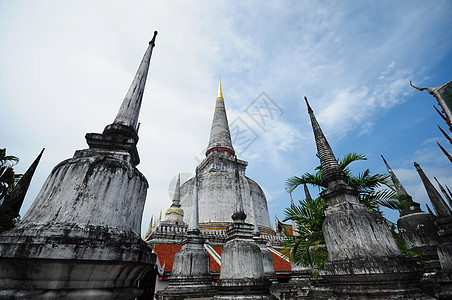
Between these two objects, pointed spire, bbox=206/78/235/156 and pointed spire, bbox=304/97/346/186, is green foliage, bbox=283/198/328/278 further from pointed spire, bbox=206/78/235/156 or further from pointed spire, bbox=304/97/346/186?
pointed spire, bbox=206/78/235/156

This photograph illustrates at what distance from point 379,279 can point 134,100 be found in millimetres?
4739

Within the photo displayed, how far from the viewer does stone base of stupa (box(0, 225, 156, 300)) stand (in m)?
1.50

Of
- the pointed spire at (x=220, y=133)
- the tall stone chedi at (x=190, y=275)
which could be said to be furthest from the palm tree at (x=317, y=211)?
the pointed spire at (x=220, y=133)

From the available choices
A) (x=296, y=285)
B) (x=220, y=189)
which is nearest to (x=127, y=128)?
(x=296, y=285)

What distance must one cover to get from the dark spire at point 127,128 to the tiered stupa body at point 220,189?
18.5 meters

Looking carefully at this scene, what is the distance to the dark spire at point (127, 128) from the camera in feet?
8.64

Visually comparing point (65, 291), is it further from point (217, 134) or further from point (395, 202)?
point (217, 134)

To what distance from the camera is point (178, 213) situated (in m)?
21.1

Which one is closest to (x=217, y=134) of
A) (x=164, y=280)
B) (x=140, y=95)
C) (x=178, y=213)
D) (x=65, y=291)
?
(x=178, y=213)

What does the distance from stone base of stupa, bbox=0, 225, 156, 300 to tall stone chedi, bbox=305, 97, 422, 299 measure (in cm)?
338

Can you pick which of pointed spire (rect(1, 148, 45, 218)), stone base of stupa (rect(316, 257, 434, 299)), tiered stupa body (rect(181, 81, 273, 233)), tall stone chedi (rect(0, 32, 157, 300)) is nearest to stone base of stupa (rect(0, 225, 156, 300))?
tall stone chedi (rect(0, 32, 157, 300))

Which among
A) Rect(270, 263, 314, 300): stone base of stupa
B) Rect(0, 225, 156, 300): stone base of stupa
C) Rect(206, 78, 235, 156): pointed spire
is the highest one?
Rect(206, 78, 235, 156): pointed spire

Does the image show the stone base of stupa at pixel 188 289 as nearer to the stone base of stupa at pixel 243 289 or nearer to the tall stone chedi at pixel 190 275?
the tall stone chedi at pixel 190 275

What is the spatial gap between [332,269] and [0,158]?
24.6 feet
